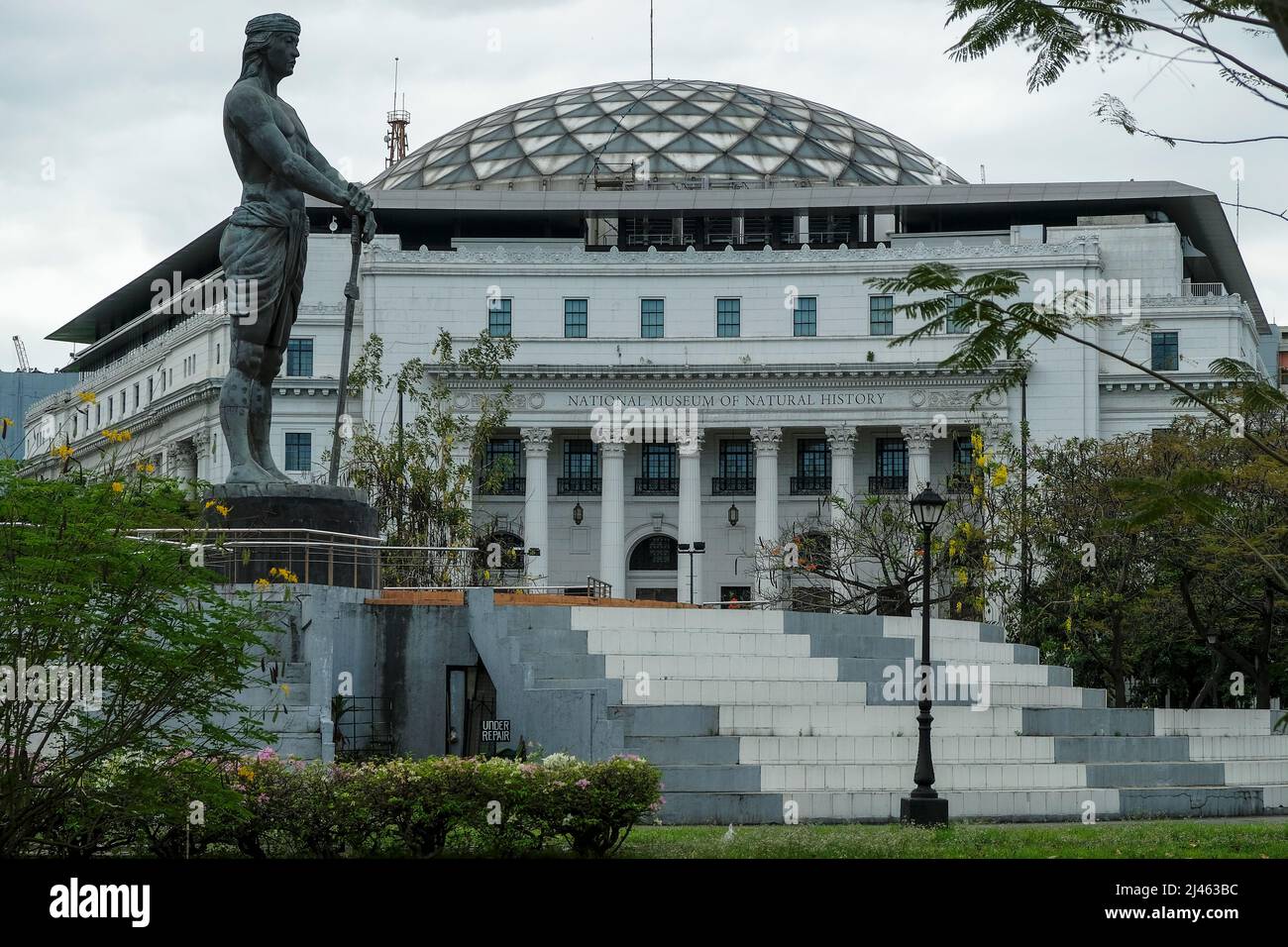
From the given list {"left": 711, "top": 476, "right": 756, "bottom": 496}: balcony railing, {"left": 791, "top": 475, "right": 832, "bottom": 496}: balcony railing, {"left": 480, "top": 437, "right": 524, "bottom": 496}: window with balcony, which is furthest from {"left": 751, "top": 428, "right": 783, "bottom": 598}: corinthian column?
{"left": 480, "top": 437, "right": 524, "bottom": 496}: window with balcony

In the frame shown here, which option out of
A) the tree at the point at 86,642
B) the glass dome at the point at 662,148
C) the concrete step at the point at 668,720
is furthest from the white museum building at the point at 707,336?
the tree at the point at 86,642

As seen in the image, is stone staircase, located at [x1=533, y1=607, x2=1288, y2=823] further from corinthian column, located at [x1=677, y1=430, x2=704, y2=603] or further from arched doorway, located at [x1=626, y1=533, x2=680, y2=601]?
arched doorway, located at [x1=626, y1=533, x2=680, y2=601]

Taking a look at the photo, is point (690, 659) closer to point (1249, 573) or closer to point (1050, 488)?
point (1249, 573)

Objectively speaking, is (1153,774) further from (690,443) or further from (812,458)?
(812,458)

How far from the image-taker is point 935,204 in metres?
86.1

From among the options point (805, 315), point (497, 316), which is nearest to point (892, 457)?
point (805, 315)

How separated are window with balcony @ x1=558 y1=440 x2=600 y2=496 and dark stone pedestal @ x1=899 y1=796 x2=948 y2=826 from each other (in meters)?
59.9

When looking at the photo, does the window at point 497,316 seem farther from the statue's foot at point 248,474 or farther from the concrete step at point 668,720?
the concrete step at point 668,720

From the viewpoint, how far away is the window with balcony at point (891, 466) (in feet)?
268

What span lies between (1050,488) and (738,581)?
27197 mm

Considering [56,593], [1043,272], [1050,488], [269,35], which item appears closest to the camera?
[56,593]

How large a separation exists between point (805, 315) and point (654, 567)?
12903 mm

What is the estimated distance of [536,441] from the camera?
80000 millimetres
